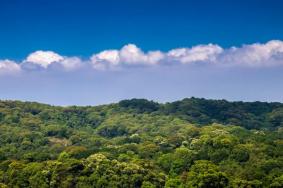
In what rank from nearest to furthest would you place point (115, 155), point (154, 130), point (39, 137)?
point (115, 155) → point (39, 137) → point (154, 130)

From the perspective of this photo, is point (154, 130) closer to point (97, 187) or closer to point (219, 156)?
point (219, 156)

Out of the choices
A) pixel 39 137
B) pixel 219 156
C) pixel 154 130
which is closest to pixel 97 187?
pixel 219 156

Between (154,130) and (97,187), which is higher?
(154,130)

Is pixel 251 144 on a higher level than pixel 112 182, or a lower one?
higher

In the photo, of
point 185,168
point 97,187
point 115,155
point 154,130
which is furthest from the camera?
point 154,130

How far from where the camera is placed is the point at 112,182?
89.8 m

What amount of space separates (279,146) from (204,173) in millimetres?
24907

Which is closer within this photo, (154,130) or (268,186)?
(268,186)

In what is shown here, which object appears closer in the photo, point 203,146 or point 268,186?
point 268,186

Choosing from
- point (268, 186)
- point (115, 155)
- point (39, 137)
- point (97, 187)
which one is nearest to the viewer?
point (268, 186)

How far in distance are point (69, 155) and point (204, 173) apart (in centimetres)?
3357

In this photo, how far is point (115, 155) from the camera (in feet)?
343

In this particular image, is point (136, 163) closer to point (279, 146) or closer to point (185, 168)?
point (185, 168)

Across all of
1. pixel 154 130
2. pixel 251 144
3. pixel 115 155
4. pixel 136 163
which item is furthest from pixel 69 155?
pixel 154 130
